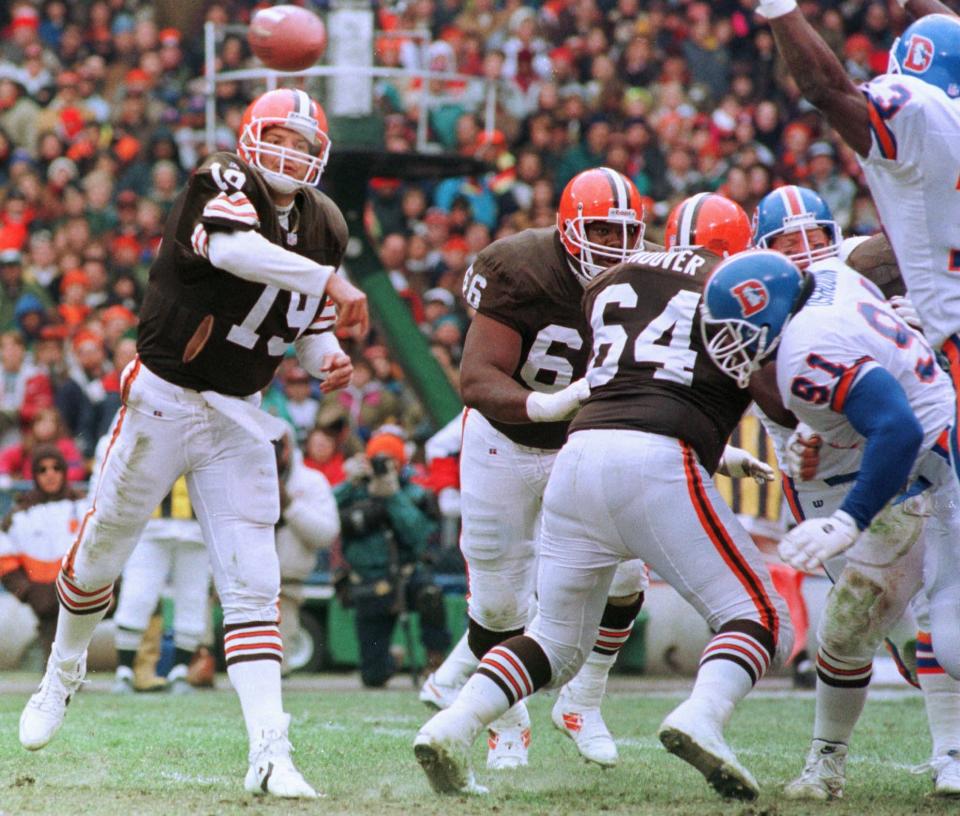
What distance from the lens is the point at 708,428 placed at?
4715mm

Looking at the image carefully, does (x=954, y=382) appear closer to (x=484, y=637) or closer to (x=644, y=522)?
(x=644, y=522)

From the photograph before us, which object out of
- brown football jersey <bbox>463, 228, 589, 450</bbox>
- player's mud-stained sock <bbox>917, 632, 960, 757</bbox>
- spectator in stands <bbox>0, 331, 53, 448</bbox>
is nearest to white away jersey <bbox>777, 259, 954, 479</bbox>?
player's mud-stained sock <bbox>917, 632, 960, 757</bbox>

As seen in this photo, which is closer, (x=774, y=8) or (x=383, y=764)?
(x=774, y=8)

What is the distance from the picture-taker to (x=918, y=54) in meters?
4.95

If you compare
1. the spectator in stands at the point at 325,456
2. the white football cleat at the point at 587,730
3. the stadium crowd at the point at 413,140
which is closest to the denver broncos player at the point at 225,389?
the white football cleat at the point at 587,730

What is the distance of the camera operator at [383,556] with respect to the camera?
9430 mm

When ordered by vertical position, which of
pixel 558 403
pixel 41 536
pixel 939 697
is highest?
pixel 558 403

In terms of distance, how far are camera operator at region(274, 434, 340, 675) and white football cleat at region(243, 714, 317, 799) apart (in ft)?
14.5

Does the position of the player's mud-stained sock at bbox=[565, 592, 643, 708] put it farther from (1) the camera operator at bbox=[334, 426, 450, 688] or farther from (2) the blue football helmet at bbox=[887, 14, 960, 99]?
(1) the camera operator at bbox=[334, 426, 450, 688]

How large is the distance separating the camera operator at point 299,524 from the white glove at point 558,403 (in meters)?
4.11

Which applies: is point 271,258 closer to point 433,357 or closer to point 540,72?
point 433,357

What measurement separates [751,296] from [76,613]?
2.59 m

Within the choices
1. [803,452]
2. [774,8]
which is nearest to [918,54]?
[774,8]

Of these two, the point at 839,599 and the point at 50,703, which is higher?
the point at 839,599
